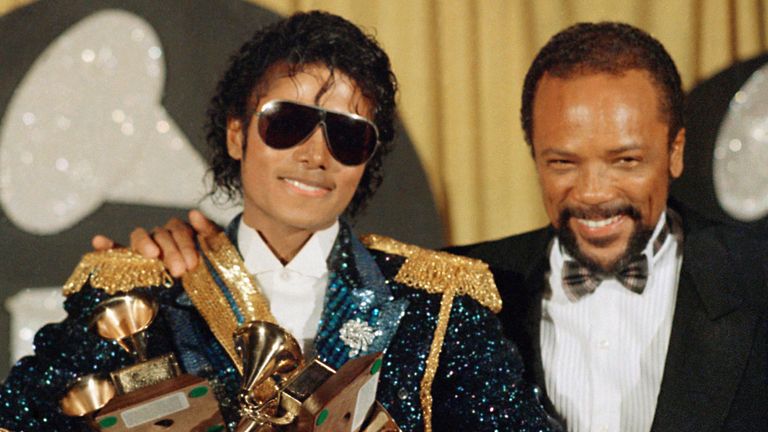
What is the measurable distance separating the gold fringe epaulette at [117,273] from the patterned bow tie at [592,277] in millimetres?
700

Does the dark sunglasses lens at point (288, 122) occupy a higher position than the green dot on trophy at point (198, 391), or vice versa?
the dark sunglasses lens at point (288, 122)

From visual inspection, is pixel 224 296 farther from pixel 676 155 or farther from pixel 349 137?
pixel 676 155

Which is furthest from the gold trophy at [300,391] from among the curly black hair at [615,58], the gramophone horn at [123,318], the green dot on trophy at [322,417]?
the curly black hair at [615,58]

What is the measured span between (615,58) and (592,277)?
1.26ft

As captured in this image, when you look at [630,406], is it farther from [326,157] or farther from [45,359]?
[45,359]

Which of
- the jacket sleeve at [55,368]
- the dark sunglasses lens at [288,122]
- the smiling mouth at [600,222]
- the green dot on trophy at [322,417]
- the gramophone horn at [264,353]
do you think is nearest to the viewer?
the green dot on trophy at [322,417]

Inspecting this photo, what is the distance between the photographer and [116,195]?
81.0 inches

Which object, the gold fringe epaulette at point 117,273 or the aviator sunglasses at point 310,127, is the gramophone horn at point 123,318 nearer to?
the gold fringe epaulette at point 117,273

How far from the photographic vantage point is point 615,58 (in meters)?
1.68

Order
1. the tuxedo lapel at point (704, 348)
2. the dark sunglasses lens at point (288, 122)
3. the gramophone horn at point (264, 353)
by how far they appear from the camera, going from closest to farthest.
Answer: the gramophone horn at point (264, 353), the dark sunglasses lens at point (288, 122), the tuxedo lapel at point (704, 348)

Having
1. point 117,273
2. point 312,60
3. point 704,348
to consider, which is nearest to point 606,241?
point 704,348

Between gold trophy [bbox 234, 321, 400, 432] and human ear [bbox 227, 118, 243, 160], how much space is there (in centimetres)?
52

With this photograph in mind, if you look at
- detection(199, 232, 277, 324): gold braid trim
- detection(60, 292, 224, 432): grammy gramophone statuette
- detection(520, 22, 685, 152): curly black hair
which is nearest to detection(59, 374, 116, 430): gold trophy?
detection(60, 292, 224, 432): grammy gramophone statuette

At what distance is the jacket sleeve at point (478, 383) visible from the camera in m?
1.45
